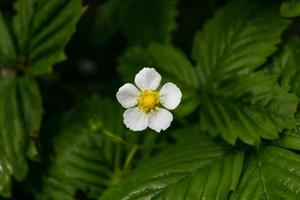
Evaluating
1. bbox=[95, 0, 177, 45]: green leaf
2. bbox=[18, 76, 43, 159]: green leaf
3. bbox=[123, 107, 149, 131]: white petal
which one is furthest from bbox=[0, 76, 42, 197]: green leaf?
bbox=[95, 0, 177, 45]: green leaf

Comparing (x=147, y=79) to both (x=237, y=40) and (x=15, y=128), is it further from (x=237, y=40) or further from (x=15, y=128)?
(x=15, y=128)

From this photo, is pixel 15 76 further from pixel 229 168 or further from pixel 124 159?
pixel 229 168

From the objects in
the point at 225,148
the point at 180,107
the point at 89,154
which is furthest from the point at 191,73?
the point at 89,154

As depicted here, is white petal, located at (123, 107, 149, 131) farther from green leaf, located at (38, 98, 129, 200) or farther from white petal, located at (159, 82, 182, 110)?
green leaf, located at (38, 98, 129, 200)

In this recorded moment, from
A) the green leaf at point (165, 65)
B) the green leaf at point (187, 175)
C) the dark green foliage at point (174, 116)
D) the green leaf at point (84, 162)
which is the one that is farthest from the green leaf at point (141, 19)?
the green leaf at point (187, 175)

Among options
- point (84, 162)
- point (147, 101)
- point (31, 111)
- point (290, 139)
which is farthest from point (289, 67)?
point (31, 111)

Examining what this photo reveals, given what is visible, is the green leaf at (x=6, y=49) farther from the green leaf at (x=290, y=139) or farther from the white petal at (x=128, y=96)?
the green leaf at (x=290, y=139)

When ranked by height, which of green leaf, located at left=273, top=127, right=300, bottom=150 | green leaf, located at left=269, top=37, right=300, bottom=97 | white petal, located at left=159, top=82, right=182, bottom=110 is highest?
green leaf, located at left=269, top=37, right=300, bottom=97

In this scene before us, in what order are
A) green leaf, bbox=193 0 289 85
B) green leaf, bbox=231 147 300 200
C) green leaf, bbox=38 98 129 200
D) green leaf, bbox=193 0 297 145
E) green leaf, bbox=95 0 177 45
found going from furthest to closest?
green leaf, bbox=95 0 177 45 < green leaf, bbox=38 98 129 200 < green leaf, bbox=193 0 289 85 < green leaf, bbox=193 0 297 145 < green leaf, bbox=231 147 300 200
